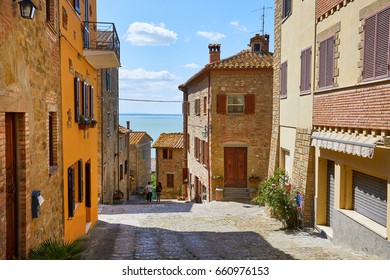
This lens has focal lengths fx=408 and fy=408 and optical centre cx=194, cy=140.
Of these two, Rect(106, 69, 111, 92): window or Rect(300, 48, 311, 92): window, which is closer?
Rect(300, 48, 311, 92): window

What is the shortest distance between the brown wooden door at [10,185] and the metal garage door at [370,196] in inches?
244

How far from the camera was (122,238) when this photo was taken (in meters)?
10.2

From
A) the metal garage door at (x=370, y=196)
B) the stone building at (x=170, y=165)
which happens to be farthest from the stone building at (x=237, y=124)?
the stone building at (x=170, y=165)

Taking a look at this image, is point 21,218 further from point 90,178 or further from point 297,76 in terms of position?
point 297,76

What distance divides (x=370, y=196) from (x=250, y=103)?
12487mm

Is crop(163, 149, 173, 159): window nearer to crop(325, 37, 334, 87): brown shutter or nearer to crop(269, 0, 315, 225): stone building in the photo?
crop(269, 0, 315, 225): stone building

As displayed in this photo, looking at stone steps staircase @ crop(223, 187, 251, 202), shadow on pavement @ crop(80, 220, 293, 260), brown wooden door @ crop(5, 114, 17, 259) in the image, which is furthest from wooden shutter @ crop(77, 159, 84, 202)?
stone steps staircase @ crop(223, 187, 251, 202)

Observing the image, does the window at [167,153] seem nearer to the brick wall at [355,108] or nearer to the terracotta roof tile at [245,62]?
the terracotta roof tile at [245,62]

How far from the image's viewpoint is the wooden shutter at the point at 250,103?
66.1 ft

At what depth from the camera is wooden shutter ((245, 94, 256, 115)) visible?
66.1 ft

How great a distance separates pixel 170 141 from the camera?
35531 millimetres

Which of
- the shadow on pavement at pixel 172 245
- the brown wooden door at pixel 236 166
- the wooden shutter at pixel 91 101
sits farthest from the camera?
the brown wooden door at pixel 236 166

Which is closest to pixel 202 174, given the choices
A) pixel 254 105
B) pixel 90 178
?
pixel 254 105

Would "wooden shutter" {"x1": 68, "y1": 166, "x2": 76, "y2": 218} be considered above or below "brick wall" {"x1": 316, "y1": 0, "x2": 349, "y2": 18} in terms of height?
below
